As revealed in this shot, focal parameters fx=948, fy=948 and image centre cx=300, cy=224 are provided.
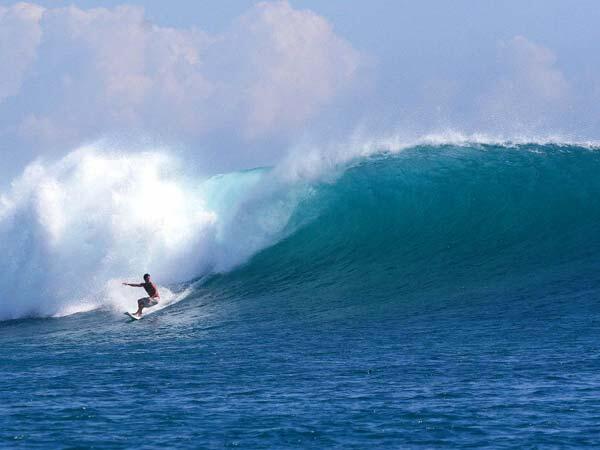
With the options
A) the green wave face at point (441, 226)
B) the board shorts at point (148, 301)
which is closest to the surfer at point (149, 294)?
the board shorts at point (148, 301)

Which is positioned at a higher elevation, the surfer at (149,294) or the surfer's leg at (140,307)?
the surfer at (149,294)

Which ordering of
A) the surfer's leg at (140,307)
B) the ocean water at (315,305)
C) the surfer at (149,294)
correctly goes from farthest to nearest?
the surfer at (149,294)
the surfer's leg at (140,307)
the ocean water at (315,305)

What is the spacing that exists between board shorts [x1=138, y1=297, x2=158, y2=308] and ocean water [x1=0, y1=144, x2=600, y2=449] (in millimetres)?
349

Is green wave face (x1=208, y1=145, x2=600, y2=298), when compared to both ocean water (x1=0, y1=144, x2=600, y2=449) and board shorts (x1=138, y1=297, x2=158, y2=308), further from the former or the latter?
board shorts (x1=138, y1=297, x2=158, y2=308)

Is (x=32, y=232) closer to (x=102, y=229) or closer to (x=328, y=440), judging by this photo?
(x=102, y=229)

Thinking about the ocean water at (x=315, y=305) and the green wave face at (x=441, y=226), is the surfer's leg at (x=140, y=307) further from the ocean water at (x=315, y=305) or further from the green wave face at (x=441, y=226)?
the green wave face at (x=441, y=226)

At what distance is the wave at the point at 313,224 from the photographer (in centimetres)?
2108

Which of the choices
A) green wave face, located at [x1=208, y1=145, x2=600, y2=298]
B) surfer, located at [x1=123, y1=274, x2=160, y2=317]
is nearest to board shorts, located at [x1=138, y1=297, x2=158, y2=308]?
surfer, located at [x1=123, y1=274, x2=160, y2=317]

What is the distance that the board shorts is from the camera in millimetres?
19172

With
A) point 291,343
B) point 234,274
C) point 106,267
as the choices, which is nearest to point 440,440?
point 291,343

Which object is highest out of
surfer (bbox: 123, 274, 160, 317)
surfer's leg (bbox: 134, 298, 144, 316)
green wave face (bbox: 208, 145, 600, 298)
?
green wave face (bbox: 208, 145, 600, 298)

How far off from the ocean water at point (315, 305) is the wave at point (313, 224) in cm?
7

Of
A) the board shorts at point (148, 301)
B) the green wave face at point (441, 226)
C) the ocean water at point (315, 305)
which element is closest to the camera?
the ocean water at point (315, 305)

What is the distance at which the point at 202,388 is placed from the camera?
1238 cm
